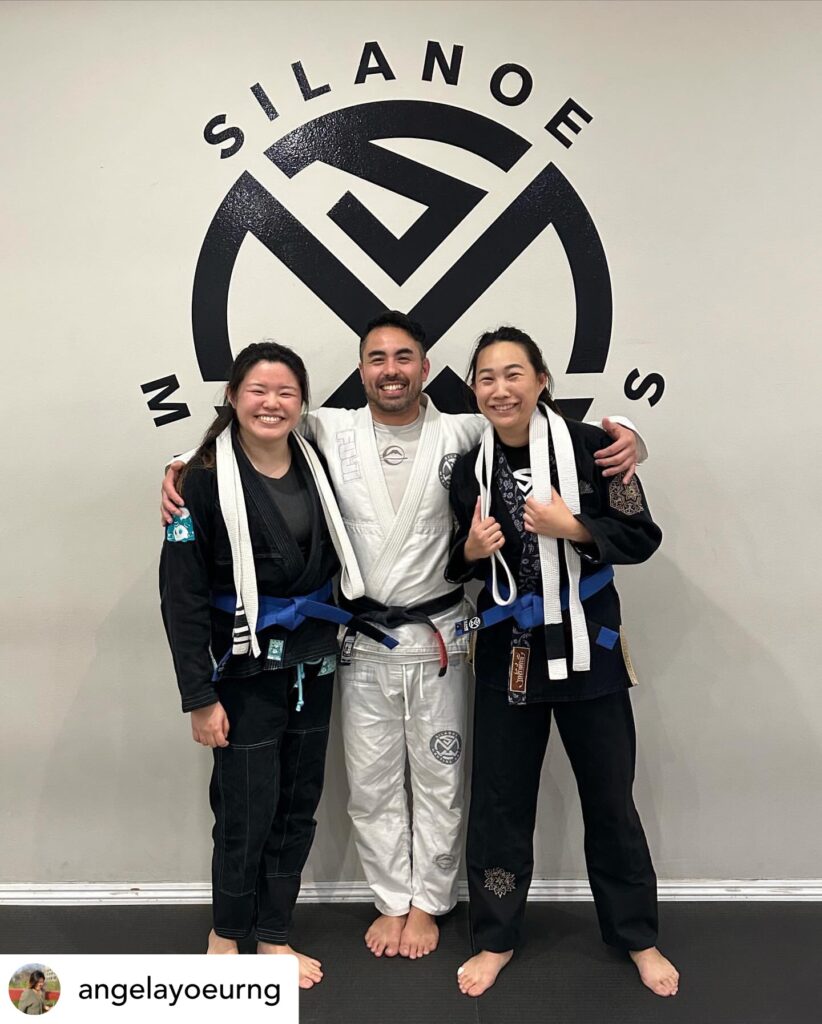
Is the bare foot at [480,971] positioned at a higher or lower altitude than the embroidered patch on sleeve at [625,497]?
lower

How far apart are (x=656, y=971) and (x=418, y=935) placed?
24.3 inches

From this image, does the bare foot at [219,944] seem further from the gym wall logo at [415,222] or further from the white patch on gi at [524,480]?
the gym wall logo at [415,222]

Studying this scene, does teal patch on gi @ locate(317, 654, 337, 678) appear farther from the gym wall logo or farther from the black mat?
the gym wall logo

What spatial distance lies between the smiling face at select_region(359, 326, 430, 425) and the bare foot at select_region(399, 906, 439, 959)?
1389 millimetres

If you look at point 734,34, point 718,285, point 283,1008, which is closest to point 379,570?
point 283,1008

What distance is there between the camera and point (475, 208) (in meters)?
2.20

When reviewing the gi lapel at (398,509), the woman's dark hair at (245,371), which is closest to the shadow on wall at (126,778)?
the woman's dark hair at (245,371)

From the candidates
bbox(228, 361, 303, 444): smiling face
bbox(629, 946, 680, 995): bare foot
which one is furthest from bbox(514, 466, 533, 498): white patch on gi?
bbox(629, 946, 680, 995): bare foot

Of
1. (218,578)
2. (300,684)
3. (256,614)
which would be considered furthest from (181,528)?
(300,684)

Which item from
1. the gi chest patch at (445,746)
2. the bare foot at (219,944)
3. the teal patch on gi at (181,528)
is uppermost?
the teal patch on gi at (181,528)

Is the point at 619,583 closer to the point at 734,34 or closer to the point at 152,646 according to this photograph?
the point at 152,646

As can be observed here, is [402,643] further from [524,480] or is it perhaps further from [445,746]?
[524,480]

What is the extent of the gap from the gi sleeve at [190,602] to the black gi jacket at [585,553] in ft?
2.05

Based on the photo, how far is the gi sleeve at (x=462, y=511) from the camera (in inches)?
75.7
